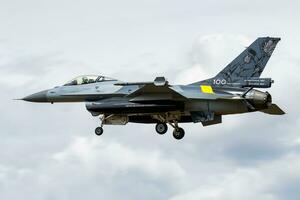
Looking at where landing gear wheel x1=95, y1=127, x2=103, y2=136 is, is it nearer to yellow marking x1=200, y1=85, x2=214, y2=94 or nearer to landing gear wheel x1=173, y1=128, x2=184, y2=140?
landing gear wheel x1=173, y1=128, x2=184, y2=140

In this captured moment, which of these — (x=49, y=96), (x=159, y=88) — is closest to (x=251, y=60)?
(x=159, y=88)

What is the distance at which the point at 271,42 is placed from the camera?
61719mm

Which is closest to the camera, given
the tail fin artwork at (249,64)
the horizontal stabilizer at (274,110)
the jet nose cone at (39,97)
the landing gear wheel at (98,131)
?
the tail fin artwork at (249,64)

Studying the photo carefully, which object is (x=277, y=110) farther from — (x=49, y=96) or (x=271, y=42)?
(x=49, y=96)

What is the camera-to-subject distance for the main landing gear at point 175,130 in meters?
63.0

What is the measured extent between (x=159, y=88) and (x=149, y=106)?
135 centimetres

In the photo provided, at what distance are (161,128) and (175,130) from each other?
929 mm

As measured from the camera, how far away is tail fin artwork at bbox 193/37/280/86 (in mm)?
61562

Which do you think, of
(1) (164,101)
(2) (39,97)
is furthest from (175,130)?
(2) (39,97)

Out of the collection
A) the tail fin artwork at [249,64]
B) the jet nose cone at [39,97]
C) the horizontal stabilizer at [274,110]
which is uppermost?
the tail fin artwork at [249,64]

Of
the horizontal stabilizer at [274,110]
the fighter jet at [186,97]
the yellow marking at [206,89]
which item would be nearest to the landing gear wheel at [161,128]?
the fighter jet at [186,97]

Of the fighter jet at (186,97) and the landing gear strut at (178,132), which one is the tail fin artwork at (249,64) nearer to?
the fighter jet at (186,97)

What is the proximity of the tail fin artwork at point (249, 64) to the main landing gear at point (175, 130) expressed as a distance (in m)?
3.18

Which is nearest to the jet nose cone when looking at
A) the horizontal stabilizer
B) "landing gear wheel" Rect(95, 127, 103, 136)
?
"landing gear wheel" Rect(95, 127, 103, 136)
